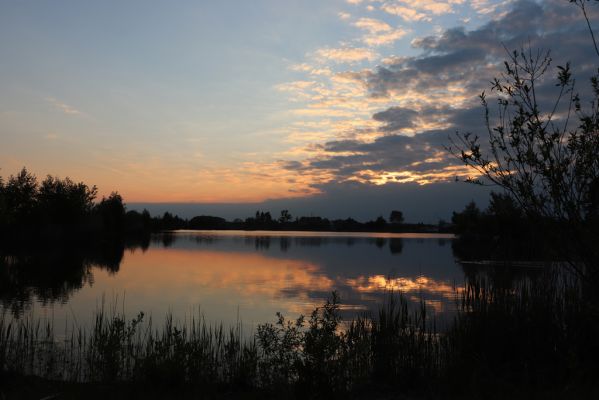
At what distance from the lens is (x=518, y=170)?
7023 mm

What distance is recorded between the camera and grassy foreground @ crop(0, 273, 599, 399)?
755 centimetres

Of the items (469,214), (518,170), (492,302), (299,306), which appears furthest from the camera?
(469,214)

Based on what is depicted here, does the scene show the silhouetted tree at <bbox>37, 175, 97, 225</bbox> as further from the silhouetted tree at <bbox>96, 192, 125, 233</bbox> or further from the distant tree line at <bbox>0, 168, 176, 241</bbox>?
the silhouetted tree at <bbox>96, 192, 125, 233</bbox>

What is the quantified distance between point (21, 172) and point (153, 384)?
76150mm

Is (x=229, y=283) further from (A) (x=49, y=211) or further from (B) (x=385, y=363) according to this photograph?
(A) (x=49, y=211)

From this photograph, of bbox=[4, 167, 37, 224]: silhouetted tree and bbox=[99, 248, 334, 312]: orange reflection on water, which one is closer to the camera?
bbox=[99, 248, 334, 312]: orange reflection on water

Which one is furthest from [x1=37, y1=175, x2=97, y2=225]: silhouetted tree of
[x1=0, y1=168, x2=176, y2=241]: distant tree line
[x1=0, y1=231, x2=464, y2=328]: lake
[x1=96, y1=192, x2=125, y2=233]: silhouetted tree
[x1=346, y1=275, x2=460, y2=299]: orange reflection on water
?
[x1=346, y1=275, x2=460, y2=299]: orange reflection on water

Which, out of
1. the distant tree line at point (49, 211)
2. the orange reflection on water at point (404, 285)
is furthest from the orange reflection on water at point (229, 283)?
the distant tree line at point (49, 211)

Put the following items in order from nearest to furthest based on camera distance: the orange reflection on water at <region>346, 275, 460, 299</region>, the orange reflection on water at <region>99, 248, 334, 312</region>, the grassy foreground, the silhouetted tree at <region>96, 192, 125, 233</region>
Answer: the grassy foreground < the orange reflection on water at <region>99, 248, 334, 312</region> < the orange reflection on water at <region>346, 275, 460, 299</region> < the silhouetted tree at <region>96, 192, 125, 233</region>

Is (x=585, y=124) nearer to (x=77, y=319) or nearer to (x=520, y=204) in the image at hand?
(x=520, y=204)

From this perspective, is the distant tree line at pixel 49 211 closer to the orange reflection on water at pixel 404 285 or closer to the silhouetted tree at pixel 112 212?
the silhouetted tree at pixel 112 212

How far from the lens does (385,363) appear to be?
922 centimetres

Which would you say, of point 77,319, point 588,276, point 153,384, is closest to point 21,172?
point 77,319

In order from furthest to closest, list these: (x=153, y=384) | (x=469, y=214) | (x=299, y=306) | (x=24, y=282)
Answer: (x=469, y=214)
(x=24, y=282)
(x=299, y=306)
(x=153, y=384)
